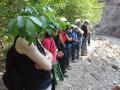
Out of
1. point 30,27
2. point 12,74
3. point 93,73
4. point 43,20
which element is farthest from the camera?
point 93,73

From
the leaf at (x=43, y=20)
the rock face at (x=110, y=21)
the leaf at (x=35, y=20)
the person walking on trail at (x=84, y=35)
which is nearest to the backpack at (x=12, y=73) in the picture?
the leaf at (x=43, y=20)

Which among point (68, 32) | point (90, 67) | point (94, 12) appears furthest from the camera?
point (94, 12)

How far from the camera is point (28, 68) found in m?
4.35

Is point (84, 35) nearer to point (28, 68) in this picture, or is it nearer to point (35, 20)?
point (28, 68)

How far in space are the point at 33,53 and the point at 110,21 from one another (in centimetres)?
4839

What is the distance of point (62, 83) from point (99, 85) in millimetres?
3571

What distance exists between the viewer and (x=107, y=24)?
5109 centimetres

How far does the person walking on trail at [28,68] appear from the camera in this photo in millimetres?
4211

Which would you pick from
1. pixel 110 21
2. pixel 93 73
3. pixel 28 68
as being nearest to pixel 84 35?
pixel 93 73

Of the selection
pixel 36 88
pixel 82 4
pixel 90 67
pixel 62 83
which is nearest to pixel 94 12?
pixel 82 4

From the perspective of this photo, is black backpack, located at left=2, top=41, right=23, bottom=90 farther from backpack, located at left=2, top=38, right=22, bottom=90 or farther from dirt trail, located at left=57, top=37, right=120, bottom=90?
dirt trail, located at left=57, top=37, right=120, bottom=90

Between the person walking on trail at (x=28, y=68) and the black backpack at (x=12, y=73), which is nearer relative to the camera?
the person walking on trail at (x=28, y=68)

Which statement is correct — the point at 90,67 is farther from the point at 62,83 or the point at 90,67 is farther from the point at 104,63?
the point at 62,83

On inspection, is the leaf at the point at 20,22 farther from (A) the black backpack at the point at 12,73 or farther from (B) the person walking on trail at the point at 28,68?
(A) the black backpack at the point at 12,73
